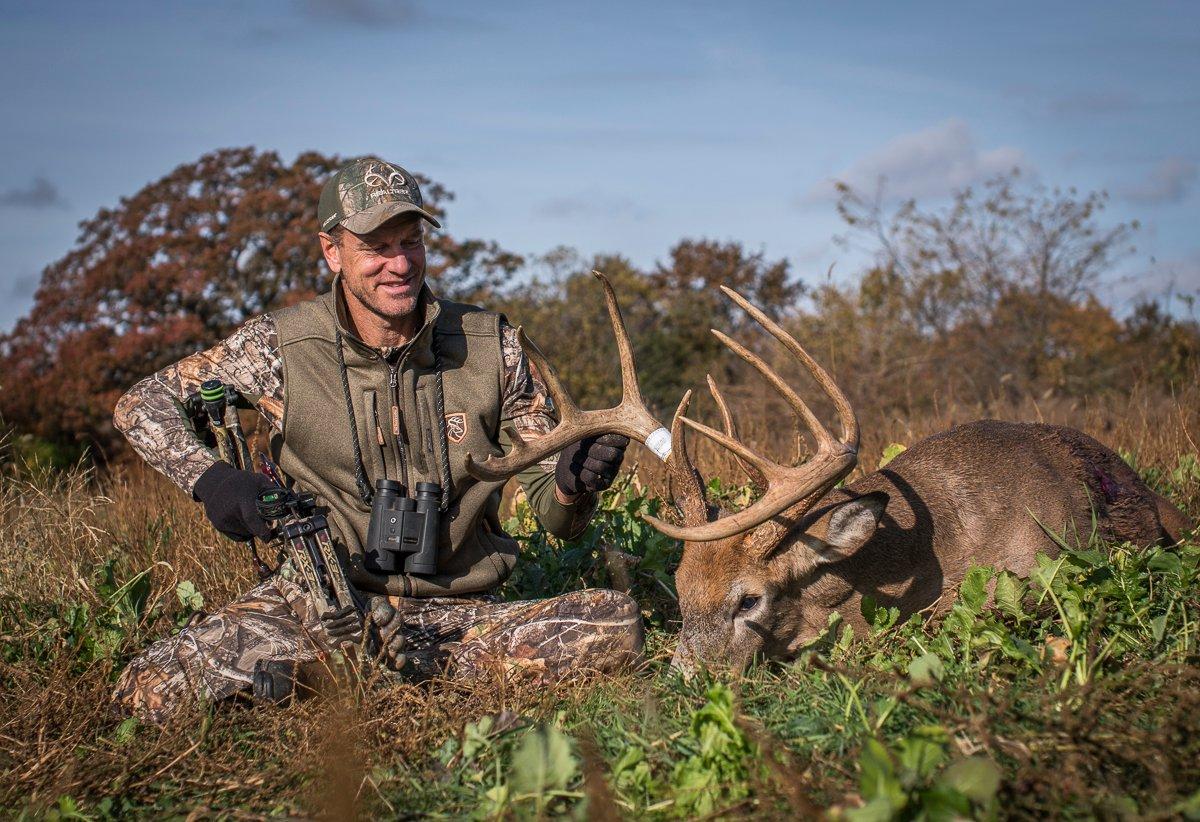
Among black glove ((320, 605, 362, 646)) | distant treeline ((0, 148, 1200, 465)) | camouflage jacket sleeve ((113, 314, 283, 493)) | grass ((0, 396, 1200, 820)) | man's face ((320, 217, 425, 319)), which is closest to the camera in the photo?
grass ((0, 396, 1200, 820))

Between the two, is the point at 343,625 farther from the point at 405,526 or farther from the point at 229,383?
the point at 229,383

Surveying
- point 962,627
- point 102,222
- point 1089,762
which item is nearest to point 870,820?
point 1089,762

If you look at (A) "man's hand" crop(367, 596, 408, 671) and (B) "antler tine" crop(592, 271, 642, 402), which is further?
(B) "antler tine" crop(592, 271, 642, 402)

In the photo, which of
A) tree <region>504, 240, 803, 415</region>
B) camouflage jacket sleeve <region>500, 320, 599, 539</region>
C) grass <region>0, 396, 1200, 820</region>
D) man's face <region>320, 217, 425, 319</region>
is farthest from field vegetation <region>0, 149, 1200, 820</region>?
tree <region>504, 240, 803, 415</region>

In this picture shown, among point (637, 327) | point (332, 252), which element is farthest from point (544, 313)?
point (332, 252)

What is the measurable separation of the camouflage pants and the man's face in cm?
127

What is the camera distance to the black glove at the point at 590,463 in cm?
462

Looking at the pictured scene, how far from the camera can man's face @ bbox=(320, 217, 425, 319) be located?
4816 millimetres

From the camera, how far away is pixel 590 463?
461cm

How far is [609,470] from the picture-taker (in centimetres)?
464

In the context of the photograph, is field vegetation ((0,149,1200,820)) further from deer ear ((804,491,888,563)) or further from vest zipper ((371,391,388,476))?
vest zipper ((371,391,388,476))

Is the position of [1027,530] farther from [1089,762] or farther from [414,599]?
[414,599]

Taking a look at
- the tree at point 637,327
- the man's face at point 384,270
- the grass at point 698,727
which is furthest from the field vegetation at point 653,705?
the tree at point 637,327

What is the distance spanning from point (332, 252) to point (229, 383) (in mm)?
747
